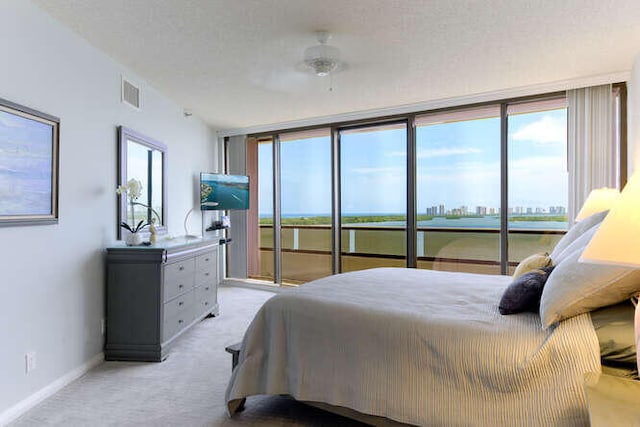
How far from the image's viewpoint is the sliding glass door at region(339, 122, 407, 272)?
4.93 meters

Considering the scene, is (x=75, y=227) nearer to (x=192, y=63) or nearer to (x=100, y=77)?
(x=100, y=77)

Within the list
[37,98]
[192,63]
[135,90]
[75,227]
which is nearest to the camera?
[37,98]

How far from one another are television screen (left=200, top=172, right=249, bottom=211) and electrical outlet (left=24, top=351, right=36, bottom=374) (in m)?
2.93

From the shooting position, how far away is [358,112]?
16.2 ft

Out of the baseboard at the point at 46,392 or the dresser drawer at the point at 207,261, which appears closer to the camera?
the baseboard at the point at 46,392

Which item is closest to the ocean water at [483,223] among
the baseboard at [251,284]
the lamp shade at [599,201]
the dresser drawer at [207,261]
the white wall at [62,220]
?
the lamp shade at [599,201]

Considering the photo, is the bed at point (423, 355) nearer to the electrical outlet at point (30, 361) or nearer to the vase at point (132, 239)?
the electrical outlet at point (30, 361)

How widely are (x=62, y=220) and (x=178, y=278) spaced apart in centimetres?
108

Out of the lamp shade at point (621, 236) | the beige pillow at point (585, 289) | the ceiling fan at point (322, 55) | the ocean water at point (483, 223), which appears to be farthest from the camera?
the ocean water at point (483, 223)

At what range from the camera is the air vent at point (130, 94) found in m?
3.39

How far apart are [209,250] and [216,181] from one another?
137 centimetres

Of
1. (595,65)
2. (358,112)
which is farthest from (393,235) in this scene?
(595,65)

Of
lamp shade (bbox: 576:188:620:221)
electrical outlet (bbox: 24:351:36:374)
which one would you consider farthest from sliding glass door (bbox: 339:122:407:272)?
electrical outlet (bbox: 24:351:36:374)

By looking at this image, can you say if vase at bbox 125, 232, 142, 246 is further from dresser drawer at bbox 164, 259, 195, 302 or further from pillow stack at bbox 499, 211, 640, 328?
pillow stack at bbox 499, 211, 640, 328
